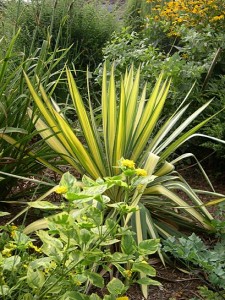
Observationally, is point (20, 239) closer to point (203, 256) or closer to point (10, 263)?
point (10, 263)

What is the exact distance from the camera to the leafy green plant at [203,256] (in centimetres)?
228

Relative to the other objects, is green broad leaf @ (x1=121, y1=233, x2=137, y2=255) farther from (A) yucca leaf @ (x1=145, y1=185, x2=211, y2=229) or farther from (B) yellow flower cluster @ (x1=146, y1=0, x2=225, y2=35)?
(B) yellow flower cluster @ (x1=146, y1=0, x2=225, y2=35)

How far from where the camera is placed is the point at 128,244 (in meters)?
1.75

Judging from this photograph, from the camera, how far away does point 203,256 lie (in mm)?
2398

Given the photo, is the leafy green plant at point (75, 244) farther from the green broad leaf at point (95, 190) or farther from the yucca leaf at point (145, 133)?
the yucca leaf at point (145, 133)

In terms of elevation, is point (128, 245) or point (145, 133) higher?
point (128, 245)

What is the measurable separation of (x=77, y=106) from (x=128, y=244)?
4.53 ft

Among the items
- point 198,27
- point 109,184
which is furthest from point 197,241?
point 198,27

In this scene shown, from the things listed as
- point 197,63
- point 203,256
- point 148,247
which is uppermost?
point 148,247

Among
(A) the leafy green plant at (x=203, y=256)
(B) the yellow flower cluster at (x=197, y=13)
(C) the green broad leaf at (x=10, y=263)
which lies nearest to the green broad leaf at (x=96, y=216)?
(C) the green broad leaf at (x=10, y=263)

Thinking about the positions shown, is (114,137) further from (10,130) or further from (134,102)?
(10,130)

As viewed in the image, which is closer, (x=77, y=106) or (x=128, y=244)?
(x=128, y=244)

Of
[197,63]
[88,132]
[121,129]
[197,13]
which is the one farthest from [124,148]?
[197,13]

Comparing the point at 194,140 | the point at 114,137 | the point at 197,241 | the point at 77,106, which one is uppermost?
the point at 77,106
